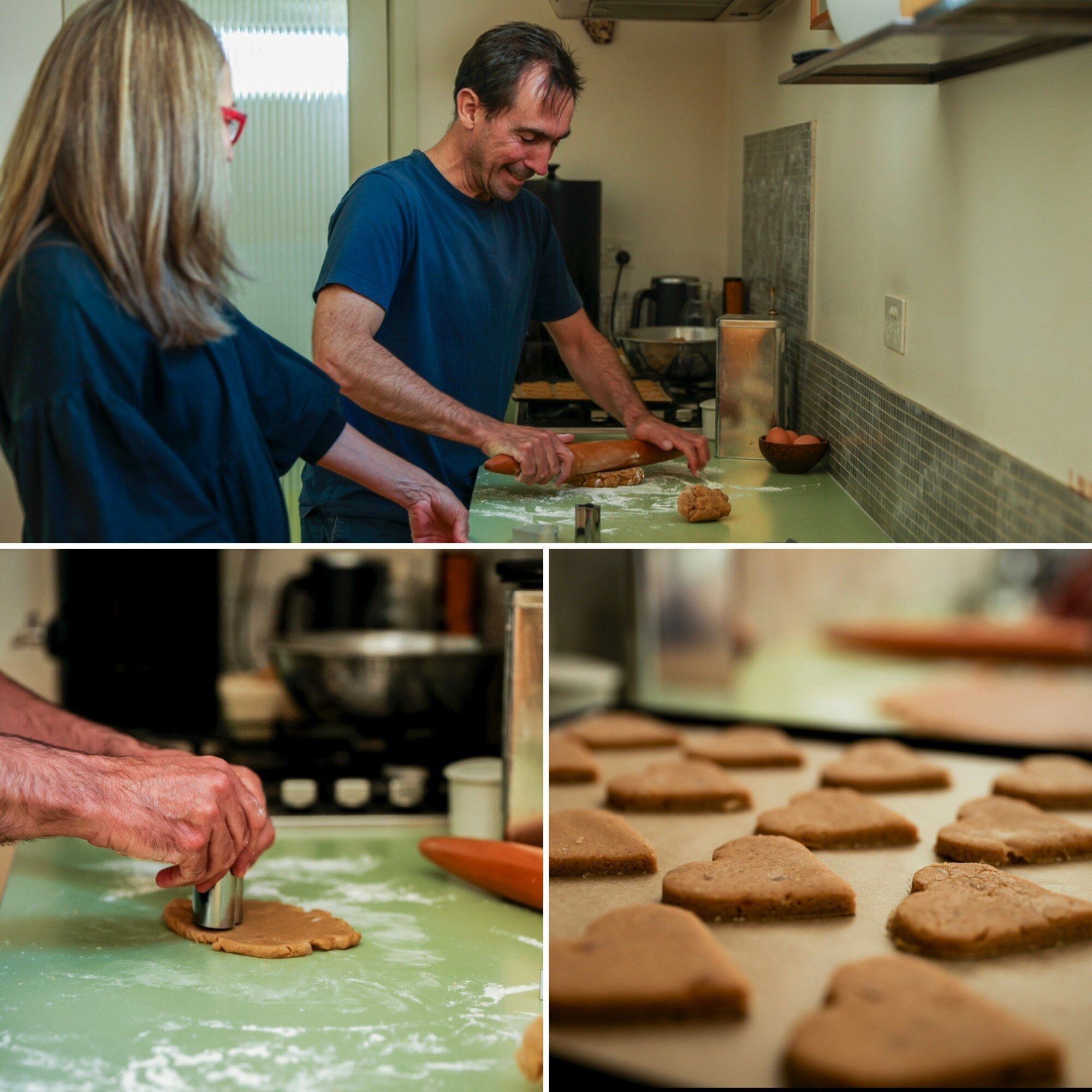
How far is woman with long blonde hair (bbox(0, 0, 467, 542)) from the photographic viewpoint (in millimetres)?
901

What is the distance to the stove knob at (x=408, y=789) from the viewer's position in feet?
4.93

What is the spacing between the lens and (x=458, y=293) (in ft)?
3.39

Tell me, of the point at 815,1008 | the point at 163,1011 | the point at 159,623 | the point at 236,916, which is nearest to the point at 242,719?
the point at 159,623

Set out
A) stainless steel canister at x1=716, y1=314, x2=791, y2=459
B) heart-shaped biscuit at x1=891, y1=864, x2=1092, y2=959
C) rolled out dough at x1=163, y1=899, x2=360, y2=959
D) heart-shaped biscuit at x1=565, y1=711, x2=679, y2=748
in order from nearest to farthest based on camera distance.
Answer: heart-shaped biscuit at x1=891, y1=864, x2=1092, y2=959, rolled out dough at x1=163, y1=899, x2=360, y2=959, stainless steel canister at x1=716, y1=314, x2=791, y2=459, heart-shaped biscuit at x1=565, y1=711, x2=679, y2=748

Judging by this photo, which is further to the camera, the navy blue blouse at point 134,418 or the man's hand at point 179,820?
the man's hand at point 179,820

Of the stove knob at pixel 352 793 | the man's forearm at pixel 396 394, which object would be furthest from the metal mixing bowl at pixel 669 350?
the stove knob at pixel 352 793

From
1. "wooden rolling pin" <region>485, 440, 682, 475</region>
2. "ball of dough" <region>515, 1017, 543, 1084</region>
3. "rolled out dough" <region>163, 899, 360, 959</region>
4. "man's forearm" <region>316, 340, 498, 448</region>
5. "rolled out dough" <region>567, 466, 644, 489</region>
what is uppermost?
"man's forearm" <region>316, 340, 498, 448</region>

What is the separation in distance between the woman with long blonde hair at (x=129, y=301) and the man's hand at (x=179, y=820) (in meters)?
0.23

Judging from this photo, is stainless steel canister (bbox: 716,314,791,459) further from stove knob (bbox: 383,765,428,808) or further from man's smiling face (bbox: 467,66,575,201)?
stove knob (bbox: 383,765,428,808)

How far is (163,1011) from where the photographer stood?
0.94 metres

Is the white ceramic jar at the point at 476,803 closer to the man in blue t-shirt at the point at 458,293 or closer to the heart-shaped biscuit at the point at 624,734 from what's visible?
the heart-shaped biscuit at the point at 624,734

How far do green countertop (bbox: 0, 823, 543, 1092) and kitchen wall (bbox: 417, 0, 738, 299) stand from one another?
0.66 metres

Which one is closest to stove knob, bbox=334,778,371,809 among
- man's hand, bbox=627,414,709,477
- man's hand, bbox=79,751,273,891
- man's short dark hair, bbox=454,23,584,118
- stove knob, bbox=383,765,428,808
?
stove knob, bbox=383,765,428,808

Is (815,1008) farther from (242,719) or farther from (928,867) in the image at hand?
(242,719)
